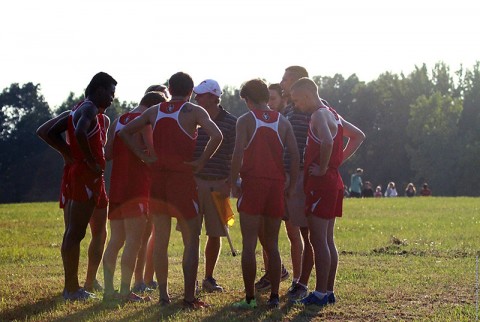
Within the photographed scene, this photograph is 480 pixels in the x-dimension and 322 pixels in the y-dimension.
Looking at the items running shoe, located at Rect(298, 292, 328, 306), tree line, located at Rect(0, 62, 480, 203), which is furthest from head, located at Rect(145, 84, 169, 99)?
tree line, located at Rect(0, 62, 480, 203)

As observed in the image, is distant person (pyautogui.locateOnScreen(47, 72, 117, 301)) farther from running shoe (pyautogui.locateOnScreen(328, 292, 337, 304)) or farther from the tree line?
the tree line

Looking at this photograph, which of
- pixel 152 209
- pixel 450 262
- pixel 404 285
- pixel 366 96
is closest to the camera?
→ pixel 152 209

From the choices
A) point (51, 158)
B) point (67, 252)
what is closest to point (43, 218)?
point (67, 252)

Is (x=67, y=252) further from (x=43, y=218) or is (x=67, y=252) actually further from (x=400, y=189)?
(x=400, y=189)

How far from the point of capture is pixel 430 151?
281ft

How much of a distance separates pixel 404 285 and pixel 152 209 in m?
3.55

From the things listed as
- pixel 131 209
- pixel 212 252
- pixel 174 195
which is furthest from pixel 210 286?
pixel 174 195

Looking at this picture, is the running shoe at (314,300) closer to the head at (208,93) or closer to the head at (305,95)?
the head at (305,95)

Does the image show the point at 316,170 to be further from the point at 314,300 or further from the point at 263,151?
the point at 314,300

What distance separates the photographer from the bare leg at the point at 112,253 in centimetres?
989

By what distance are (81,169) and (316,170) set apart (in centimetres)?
245

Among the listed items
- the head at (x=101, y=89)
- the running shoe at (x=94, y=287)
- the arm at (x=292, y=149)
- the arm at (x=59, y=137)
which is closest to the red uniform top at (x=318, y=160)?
the arm at (x=292, y=149)

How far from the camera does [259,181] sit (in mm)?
9125

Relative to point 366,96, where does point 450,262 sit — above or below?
below
